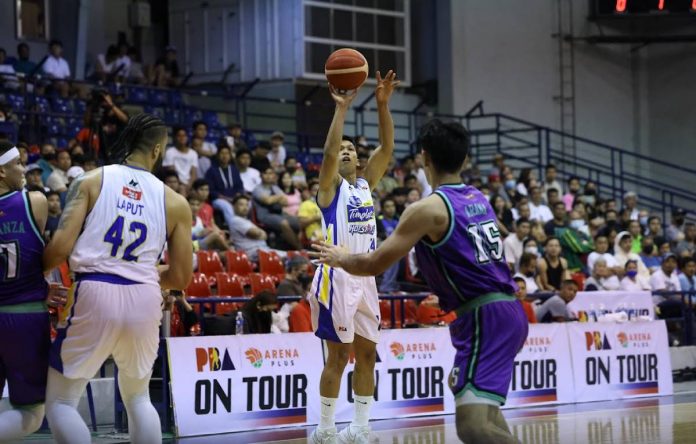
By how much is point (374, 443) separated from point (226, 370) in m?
2.09

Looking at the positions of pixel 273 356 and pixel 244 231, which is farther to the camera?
pixel 244 231

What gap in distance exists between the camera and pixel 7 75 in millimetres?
18281

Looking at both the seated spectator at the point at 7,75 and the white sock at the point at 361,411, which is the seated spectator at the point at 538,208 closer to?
the seated spectator at the point at 7,75

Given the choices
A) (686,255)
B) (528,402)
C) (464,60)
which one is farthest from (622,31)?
(528,402)

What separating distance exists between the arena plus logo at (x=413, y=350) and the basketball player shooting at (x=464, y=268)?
6.18 meters

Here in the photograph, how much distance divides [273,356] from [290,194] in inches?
263

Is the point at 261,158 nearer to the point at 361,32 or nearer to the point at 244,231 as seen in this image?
the point at 244,231

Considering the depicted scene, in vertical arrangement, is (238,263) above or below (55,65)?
below

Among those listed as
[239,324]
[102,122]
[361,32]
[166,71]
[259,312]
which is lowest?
[239,324]

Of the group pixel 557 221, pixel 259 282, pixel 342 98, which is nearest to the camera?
pixel 342 98

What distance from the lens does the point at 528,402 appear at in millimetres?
13109

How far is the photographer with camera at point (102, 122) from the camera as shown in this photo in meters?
14.7

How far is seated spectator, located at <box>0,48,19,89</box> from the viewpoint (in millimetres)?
18297

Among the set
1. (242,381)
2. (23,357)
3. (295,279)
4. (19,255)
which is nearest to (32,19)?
(295,279)
